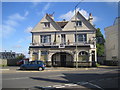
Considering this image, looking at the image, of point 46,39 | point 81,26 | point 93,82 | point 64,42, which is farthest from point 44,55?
point 93,82

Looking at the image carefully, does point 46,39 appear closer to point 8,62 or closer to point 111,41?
point 8,62

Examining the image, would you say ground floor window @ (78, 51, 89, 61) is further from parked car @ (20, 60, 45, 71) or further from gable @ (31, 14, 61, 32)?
parked car @ (20, 60, 45, 71)

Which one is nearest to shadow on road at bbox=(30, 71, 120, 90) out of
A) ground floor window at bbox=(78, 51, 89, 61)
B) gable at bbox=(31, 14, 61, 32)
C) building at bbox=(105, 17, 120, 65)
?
ground floor window at bbox=(78, 51, 89, 61)

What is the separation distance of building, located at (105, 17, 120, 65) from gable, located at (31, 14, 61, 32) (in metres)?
16.4

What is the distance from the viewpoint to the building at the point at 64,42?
3200cm

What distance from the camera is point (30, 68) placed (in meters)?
26.1

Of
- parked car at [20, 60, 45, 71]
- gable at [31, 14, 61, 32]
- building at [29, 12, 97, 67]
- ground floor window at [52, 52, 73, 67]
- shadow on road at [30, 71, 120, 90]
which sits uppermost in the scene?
gable at [31, 14, 61, 32]

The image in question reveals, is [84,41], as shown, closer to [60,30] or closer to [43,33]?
[60,30]

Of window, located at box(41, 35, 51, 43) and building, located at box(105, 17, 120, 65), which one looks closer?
window, located at box(41, 35, 51, 43)

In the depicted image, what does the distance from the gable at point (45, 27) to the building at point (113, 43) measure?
53.9 feet

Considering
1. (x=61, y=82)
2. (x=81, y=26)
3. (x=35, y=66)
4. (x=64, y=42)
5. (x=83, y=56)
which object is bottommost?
(x=61, y=82)

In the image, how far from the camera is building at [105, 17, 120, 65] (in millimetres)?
41178

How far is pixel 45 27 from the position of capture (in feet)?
114

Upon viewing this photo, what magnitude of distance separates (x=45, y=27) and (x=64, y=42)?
525cm
